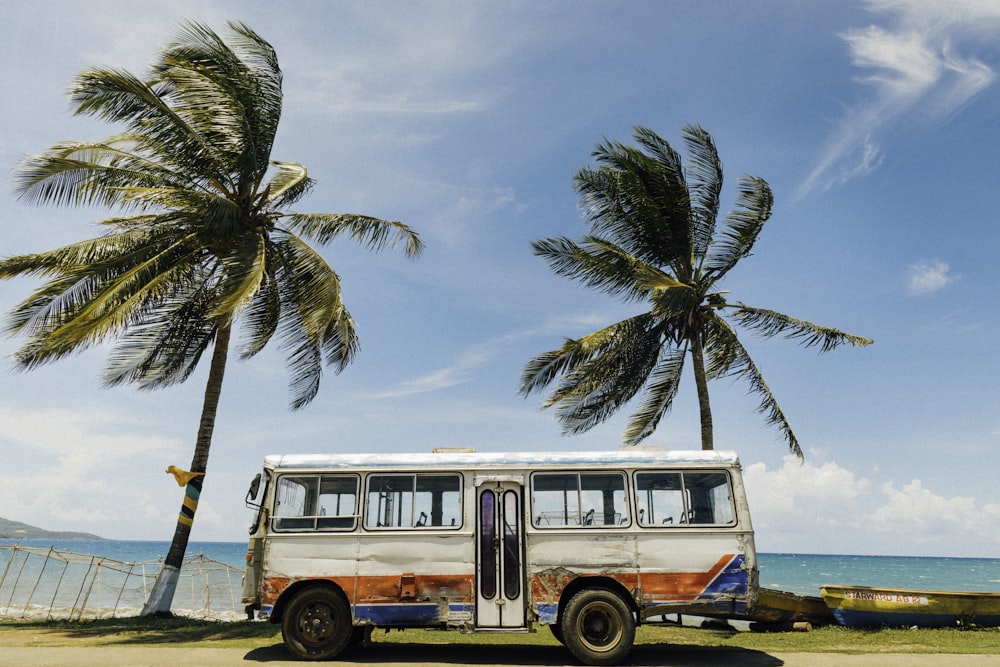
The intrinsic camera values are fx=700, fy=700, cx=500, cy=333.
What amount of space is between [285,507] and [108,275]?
7445 mm

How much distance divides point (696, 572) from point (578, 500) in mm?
1980

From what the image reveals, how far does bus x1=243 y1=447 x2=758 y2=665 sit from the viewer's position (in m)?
10.3

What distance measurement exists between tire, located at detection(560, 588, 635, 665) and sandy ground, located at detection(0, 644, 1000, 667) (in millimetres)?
575

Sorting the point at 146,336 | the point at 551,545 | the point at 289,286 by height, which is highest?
the point at 289,286

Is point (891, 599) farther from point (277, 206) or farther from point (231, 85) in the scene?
point (231, 85)

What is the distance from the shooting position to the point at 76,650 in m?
11.4

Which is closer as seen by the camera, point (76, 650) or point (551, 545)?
point (551, 545)

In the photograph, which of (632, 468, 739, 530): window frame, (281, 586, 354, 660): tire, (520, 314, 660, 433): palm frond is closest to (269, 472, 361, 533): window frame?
(281, 586, 354, 660): tire

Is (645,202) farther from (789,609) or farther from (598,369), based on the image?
(789,609)

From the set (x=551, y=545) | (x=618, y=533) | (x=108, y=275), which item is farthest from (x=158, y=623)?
(x=618, y=533)

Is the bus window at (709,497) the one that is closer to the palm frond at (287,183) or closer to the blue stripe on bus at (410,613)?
the blue stripe on bus at (410,613)

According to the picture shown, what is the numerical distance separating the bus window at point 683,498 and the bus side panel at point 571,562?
1.77 feet

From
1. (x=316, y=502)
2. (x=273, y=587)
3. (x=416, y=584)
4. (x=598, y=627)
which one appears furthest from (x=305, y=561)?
(x=598, y=627)

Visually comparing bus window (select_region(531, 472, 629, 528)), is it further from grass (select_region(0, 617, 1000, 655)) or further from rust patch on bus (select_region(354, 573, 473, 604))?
grass (select_region(0, 617, 1000, 655))
